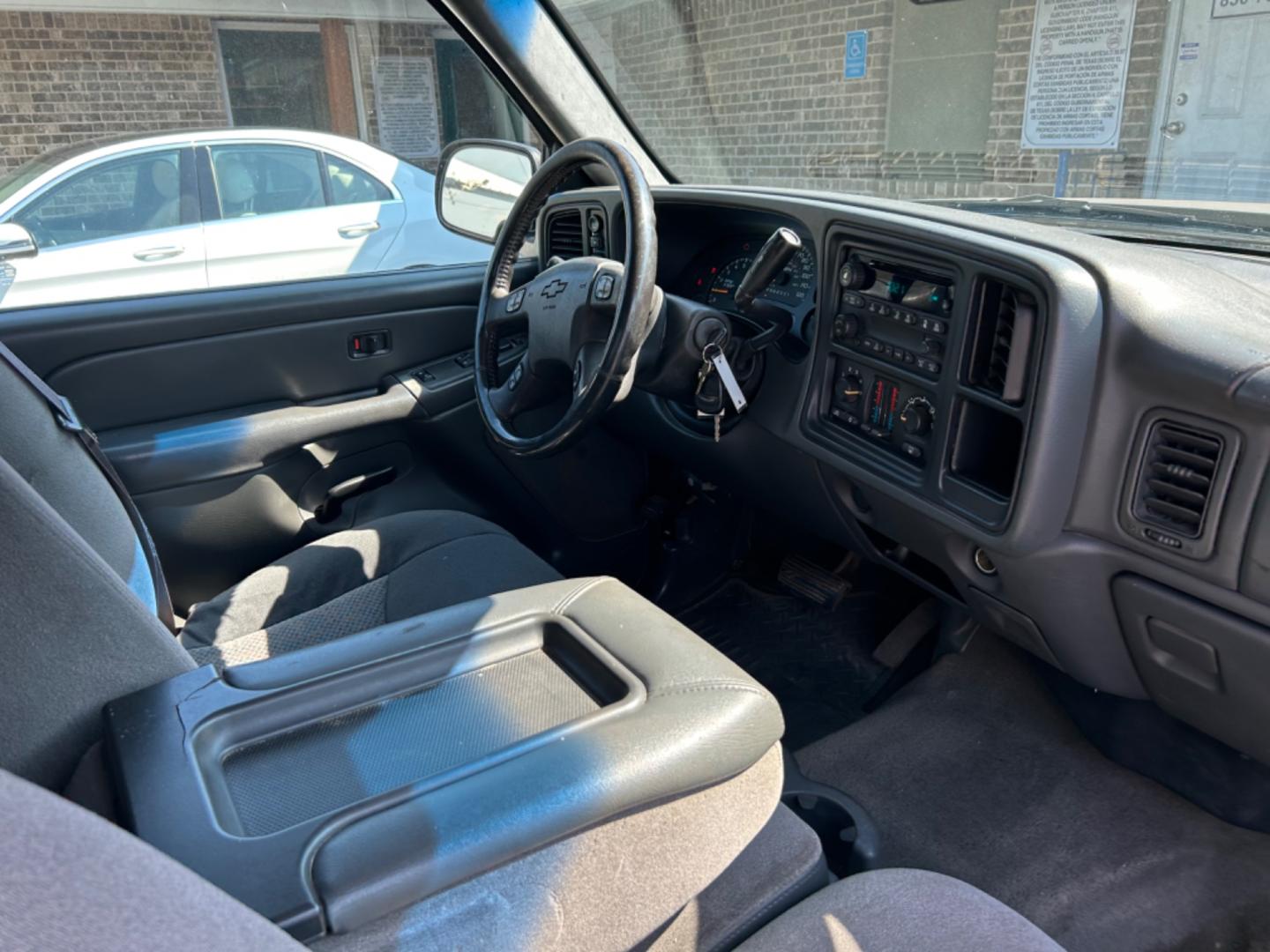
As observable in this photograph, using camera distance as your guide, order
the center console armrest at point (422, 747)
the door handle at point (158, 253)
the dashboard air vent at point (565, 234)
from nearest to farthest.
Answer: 1. the center console armrest at point (422, 747)
2. the dashboard air vent at point (565, 234)
3. the door handle at point (158, 253)

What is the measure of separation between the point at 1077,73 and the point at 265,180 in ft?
6.79

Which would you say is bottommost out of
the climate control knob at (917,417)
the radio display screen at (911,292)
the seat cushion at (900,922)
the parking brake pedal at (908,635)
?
the parking brake pedal at (908,635)

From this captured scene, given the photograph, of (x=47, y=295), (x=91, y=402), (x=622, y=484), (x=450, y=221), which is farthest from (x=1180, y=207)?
(x=47, y=295)

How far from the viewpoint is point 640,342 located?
Answer: 1658 millimetres

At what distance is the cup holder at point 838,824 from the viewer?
1.76m

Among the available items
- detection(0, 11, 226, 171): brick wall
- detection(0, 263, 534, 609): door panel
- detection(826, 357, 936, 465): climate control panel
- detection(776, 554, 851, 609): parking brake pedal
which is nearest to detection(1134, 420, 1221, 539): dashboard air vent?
detection(826, 357, 936, 465): climate control panel

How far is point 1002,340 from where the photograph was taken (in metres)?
1.45

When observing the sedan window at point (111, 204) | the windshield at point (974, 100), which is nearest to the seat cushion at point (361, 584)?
the windshield at point (974, 100)

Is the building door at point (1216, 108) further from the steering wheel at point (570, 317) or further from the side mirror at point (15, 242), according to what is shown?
the side mirror at point (15, 242)

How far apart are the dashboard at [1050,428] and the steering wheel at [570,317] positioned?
34 centimetres

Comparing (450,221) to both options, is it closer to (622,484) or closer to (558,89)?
(558,89)

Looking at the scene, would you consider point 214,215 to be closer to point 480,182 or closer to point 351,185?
point 351,185

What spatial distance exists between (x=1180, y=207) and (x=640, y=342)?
84 centimetres

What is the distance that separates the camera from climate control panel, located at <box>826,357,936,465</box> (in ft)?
5.28
